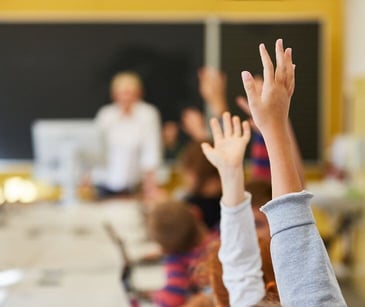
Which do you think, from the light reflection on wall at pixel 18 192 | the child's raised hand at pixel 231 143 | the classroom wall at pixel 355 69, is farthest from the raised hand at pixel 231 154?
the classroom wall at pixel 355 69

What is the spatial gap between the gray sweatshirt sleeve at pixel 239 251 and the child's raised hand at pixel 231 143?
2.4 inches

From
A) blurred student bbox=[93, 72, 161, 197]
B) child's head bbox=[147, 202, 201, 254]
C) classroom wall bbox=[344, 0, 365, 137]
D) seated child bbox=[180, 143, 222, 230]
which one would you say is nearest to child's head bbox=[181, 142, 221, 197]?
seated child bbox=[180, 143, 222, 230]

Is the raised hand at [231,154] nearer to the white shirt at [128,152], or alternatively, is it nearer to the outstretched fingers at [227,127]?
the outstretched fingers at [227,127]

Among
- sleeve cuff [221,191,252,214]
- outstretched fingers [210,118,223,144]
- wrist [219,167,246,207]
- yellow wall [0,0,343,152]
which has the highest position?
yellow wall [0,0,343,152]

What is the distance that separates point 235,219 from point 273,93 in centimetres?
29

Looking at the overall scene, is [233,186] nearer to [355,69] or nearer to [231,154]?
[231,154]

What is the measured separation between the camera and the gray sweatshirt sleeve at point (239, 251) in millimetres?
901

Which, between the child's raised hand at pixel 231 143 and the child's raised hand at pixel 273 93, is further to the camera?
the child's raised hand at pixel 231 143

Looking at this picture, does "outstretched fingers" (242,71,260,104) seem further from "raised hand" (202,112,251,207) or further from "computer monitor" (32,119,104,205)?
"computer monitor" (32,119,104,205)

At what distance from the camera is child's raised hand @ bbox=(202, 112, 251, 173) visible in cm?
90

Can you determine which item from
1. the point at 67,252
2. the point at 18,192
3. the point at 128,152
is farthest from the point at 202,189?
the point at 128,152

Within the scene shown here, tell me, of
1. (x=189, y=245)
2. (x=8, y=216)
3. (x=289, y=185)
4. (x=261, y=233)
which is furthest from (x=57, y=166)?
(x=289, y=185)

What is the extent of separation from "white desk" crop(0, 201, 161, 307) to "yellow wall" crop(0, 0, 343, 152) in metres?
2.05

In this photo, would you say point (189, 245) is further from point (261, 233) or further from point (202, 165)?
point (261, 233)
